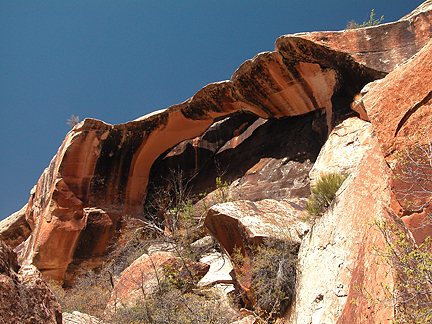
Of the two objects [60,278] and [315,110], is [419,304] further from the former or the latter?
[60,278]

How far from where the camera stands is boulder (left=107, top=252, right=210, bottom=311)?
235 inches

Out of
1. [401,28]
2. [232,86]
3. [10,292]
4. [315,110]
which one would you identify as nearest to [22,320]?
[10,292]

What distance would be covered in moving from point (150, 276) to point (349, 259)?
13.4 ft

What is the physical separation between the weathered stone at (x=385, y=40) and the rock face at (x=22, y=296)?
21.7 feet

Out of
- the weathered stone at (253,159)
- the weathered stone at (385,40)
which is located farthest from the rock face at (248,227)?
the weathered stone at (385,40)

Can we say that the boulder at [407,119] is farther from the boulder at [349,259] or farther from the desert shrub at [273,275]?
the desert shrub at [273,275]

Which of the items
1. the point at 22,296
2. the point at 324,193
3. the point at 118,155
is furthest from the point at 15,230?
the point at 324,193

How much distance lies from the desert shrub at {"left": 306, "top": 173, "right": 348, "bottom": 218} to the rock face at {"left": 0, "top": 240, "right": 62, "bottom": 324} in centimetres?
342

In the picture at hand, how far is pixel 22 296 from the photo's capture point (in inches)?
92.9

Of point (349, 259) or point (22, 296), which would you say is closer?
point (22, 296)

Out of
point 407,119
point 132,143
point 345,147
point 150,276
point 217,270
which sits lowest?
point 217,270

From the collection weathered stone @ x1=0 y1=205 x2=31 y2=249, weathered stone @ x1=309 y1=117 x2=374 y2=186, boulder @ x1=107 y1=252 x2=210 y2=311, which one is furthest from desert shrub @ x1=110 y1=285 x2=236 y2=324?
weathered stone @ x1=0 y1=205 x2=31 y2=249

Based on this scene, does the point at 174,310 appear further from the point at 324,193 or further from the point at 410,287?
the point at 410,287

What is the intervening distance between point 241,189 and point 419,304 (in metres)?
7.36
